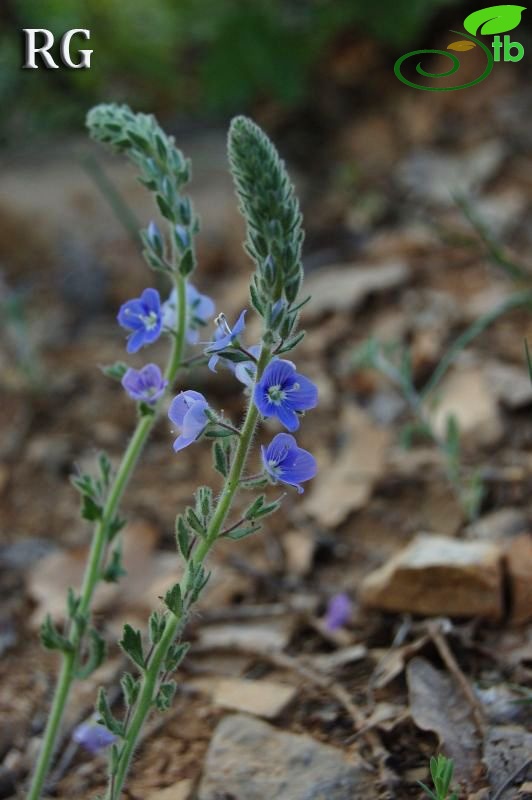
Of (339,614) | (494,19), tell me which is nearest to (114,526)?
(339,614)

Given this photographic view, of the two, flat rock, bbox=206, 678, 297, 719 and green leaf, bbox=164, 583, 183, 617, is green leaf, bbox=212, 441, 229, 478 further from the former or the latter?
flat rock, bbox=206, 678, 297, 719

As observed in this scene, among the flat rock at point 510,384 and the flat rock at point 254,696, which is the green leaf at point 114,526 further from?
the flat rock at point 510,384

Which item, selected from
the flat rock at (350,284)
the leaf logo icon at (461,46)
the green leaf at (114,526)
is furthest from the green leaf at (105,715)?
the leaf logo icon at (461,46)

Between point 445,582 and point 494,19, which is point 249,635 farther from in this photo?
point 494,19

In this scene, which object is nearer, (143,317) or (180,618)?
(180,618)

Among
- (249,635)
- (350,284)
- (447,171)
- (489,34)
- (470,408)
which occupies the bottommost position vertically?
(249,635)

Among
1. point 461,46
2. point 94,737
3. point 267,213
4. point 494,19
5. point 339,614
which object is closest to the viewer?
point 267,213
